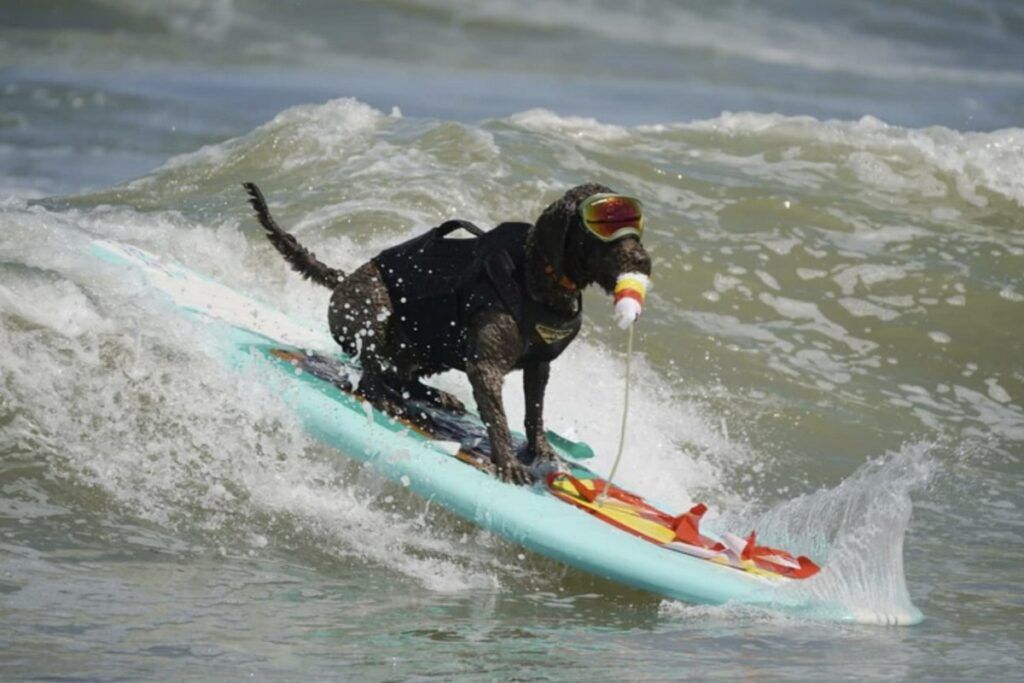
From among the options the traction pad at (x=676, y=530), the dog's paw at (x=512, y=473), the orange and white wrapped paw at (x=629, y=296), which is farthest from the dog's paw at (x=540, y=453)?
the orange and white wrapped paw at (x=629, y=296)

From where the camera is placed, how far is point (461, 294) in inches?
253

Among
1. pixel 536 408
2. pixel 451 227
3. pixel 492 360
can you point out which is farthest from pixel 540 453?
pixel 451 227

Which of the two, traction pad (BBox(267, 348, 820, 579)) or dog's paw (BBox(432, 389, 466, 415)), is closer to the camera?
traction pad (BBox(267, 348, 820, 579))

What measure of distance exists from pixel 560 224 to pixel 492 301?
43cm

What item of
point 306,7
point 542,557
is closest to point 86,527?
point 542,557

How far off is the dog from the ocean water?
1.58 feet

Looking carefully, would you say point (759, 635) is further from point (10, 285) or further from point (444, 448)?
point (10, 285)

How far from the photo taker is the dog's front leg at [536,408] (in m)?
6.49

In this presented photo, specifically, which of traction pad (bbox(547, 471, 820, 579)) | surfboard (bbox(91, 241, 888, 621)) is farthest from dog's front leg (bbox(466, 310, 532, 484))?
traction pad (bbox(547, 471, 820, 579))

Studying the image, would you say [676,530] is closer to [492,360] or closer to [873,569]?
[873,569]

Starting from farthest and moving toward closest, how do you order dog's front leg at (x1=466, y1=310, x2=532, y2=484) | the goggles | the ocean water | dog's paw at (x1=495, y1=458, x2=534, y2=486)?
1. dog's paw at (x1=495, y1=458, x2=534, y2=486)
2. dog's front leg at (x1=466, y1=310, x2=532, y2=484)
3. the goggles
4. the ocean water

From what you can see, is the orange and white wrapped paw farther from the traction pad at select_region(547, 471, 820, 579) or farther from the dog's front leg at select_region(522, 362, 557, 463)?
the traction pad at select_region(547, 471, 820, 579)

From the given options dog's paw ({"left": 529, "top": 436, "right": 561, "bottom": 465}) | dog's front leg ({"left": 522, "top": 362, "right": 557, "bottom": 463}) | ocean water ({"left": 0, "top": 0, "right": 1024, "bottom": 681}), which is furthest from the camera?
dog's paw ({"left": 529, "top": 436, "right": 561, "bottom": 465})

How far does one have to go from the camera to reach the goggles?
5785 millimetres
